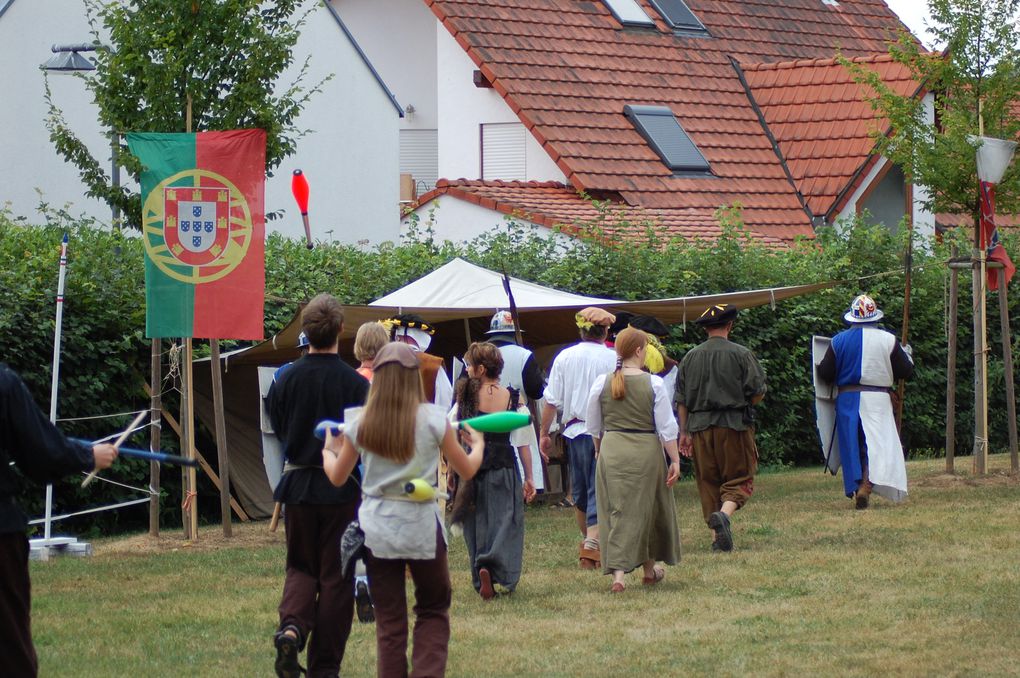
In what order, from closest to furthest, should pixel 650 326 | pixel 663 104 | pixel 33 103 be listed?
1. pixel 650 326
2. pixel 33 103
3. pixel 663 104

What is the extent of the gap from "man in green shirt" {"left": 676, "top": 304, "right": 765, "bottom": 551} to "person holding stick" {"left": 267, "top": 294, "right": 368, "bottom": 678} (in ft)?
16.0

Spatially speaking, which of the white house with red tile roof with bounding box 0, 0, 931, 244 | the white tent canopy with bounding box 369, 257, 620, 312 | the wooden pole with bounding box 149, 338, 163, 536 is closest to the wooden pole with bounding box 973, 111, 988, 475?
the white tent canopy with bounding box 369, 257, 620, 312

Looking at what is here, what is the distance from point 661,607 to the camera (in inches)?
343


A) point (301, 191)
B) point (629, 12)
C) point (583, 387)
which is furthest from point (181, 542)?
point (629, 12)

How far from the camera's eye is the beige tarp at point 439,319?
1280 centimetres

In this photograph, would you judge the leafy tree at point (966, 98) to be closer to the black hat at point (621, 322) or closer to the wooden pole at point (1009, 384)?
the wooden pole at point (1009, 384)

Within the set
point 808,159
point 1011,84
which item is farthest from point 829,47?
point 1011,84

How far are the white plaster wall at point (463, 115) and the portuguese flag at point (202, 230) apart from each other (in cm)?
1236

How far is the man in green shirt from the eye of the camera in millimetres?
11172

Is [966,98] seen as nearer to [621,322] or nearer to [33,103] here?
[621,322]

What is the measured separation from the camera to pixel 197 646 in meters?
7.86

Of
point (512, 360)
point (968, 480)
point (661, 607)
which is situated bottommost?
point (661, 607)

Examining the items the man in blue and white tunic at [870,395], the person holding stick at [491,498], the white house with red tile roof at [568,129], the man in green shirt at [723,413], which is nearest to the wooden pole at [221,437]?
the person holding stick at [491,498]

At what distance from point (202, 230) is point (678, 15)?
1750 cm
